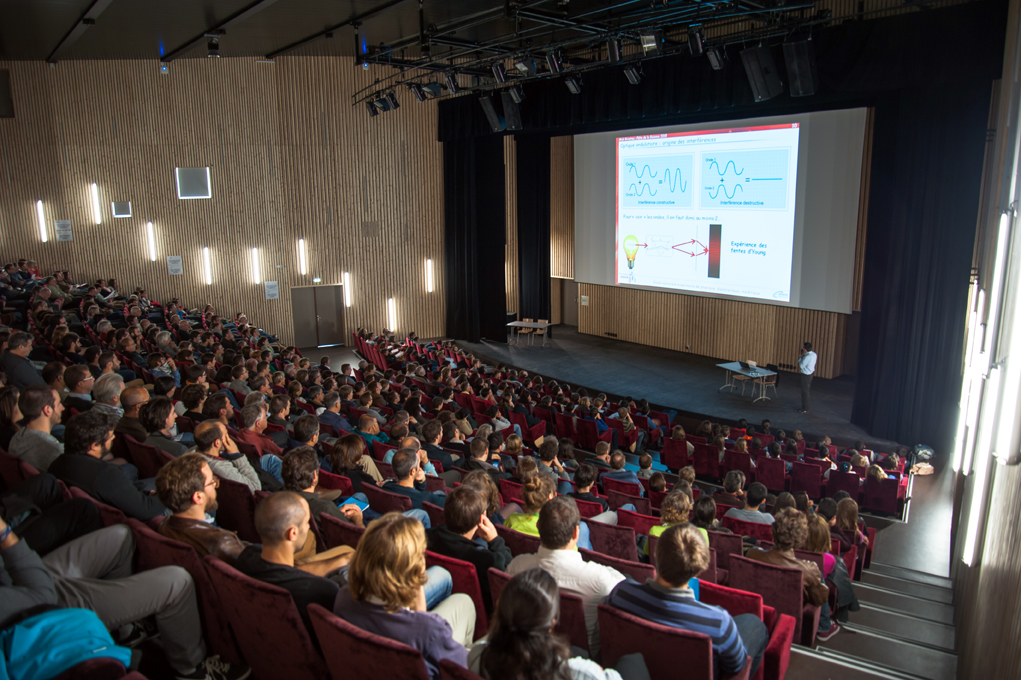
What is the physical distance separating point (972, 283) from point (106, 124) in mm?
16393

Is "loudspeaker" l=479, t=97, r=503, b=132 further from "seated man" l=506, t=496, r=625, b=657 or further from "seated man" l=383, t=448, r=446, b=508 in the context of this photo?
"seated man" l=506, t=496, r=625, b=657

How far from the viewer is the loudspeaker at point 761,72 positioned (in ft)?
32.0

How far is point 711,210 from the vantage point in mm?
13469

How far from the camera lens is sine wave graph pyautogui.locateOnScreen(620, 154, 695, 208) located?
13.9m

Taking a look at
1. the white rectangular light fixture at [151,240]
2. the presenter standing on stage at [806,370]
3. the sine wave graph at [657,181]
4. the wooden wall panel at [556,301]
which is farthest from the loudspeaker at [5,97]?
the presenter standing on stage at [806,370]

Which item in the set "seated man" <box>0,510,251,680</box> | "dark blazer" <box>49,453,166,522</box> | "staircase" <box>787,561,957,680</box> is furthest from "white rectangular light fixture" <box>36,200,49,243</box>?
"staircase" <box>787,561,957,680</box>

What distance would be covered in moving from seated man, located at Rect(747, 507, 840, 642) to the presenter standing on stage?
8.52 m

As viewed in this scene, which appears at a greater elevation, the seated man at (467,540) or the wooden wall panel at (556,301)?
the seated man at (467,540)

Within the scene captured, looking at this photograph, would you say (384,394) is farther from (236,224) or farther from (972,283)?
(236,224)

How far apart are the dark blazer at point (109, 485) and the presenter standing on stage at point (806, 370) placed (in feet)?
35.7

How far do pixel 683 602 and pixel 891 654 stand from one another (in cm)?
246

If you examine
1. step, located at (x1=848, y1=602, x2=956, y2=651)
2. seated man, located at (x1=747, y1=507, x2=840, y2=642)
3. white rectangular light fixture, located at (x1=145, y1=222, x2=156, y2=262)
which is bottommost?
step, located at (x1=848, y1=602, x2=956, y2=651)

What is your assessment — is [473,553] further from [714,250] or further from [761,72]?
[714,250]

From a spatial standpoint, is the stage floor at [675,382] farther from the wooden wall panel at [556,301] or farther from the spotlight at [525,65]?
the spotlight at [525,65]
